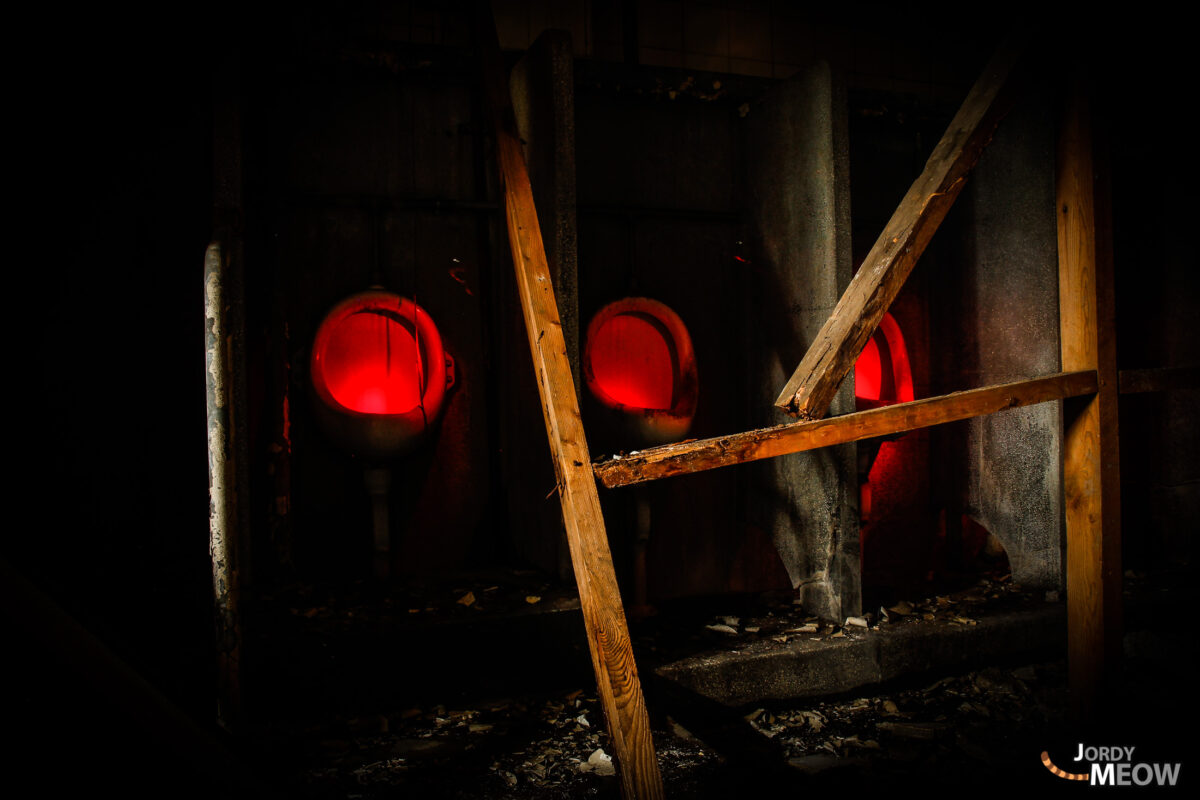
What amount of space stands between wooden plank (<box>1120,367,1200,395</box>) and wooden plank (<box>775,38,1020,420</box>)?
0.88 meters

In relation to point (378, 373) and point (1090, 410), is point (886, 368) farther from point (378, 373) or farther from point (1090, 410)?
point (378, 373)

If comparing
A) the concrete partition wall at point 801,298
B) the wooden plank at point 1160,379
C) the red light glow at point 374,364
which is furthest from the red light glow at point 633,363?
the wooden plank at point 1160,379

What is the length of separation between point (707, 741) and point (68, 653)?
189 cm

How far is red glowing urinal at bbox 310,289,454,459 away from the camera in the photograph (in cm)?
310

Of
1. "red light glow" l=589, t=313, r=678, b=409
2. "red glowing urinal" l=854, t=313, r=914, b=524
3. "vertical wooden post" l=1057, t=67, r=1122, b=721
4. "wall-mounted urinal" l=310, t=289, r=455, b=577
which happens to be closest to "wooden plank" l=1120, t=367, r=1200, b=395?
"vertical wooden post" l=1057, t=67, r=1122, b=721

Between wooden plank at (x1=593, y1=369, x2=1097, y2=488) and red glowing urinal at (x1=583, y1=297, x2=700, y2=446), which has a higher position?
red glowing urinal at (x1=583, y1=297, x2=700, y2=446)

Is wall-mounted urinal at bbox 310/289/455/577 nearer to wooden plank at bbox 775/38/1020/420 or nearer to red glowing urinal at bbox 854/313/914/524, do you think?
wooden plank at bbox 775/38/1020/420

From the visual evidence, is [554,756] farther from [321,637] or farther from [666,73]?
[666,73]

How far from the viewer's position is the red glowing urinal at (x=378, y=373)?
310cm

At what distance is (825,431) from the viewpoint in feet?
6.95

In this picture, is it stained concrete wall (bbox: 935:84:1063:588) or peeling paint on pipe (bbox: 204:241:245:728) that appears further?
stained concrete wall (bbox: 935:84:1063:588)

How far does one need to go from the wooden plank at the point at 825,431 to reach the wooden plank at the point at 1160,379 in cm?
15

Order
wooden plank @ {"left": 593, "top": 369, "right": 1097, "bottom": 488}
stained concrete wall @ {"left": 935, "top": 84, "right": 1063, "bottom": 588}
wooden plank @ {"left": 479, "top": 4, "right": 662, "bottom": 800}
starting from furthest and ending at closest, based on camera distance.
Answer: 1. stained concrete wall @ {"left": 935, "top": 84, "right": 1063, "bottom": 588}
2. wooden plank @ {"left": 593, "top": 369, "right": 1097, "bottom": 488}
3. wooden plank @ {"left": 479, "top": 4, "right": 662, "bottom": 800}

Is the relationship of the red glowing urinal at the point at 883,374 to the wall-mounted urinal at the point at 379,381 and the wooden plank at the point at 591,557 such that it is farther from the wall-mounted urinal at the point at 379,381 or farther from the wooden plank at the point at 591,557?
the wooden plank at the point at 591,557
